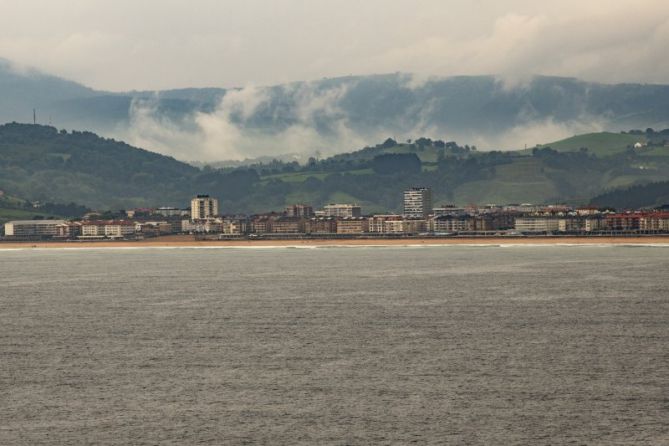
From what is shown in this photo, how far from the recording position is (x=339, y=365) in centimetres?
6038

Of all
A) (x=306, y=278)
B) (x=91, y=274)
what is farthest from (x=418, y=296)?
(x=91, y=274)

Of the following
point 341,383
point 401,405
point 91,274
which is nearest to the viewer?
point 401,405

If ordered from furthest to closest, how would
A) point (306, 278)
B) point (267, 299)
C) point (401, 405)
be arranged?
1. point (306, 278)
2. point (267, 299)
3. point (401, 405)

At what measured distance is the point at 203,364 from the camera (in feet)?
202

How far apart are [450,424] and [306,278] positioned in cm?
8719

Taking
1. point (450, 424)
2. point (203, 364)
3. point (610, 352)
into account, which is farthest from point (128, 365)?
point (610, 352)

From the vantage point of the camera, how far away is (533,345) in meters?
67.9

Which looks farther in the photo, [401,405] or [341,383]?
[341,383]

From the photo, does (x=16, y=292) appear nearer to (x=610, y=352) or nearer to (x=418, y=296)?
(x=418, y=296)

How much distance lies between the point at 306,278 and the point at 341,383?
7793 centimetres

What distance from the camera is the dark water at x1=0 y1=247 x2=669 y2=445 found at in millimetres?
45500

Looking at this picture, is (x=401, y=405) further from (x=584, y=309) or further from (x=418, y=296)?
(x=418, y=296)

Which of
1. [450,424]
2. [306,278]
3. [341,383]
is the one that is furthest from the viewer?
[306,278]

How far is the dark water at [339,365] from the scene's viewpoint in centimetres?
4550
